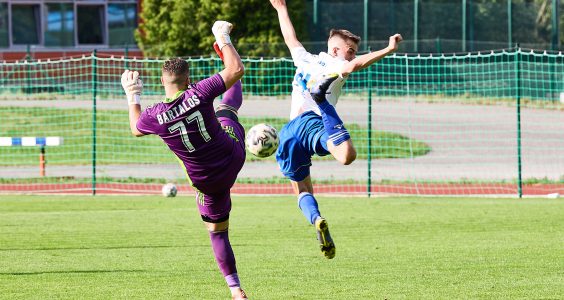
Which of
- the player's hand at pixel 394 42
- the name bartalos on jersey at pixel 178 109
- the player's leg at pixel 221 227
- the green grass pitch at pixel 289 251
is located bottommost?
the green grass pitch at pixel 289 251

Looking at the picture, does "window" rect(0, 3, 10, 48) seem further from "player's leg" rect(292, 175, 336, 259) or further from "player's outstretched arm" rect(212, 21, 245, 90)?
"player's outstretched arm" rect(212, 21, 245, 90)

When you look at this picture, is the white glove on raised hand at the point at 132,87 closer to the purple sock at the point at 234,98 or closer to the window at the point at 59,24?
the purple sock at the point at 234,98

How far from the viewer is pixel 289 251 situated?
495 inches

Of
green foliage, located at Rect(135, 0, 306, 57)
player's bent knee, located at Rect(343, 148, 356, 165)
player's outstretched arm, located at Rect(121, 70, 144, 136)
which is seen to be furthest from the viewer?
green foliage, located at Rect(135, 0, 306, 57)

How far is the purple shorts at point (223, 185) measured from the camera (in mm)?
8883

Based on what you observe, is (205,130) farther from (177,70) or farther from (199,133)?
(177,70)

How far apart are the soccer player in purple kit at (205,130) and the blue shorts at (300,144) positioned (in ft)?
3.49

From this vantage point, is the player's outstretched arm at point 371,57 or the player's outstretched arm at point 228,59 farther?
the player's outstretched arm at point 371,57

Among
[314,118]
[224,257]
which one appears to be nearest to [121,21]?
[314,118]

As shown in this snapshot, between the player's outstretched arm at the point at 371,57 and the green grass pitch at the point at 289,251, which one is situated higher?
the player's outstretched arm at the point at 371,57

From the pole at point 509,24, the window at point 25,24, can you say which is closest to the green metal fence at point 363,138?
the window at point 25,24

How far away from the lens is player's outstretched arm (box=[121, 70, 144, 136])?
28.9 ft

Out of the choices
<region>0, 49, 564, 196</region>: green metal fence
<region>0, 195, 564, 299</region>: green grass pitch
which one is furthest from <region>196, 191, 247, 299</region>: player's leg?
<region>0, 49, 564, 196</region>: green metal fence

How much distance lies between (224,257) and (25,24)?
36.6m
